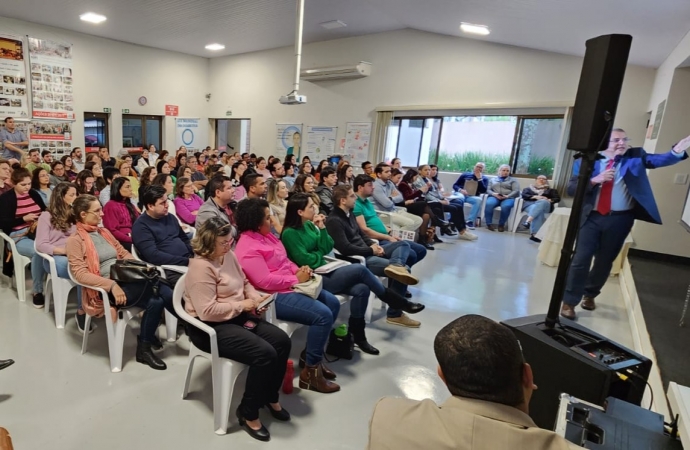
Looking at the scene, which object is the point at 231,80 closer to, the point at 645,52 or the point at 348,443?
the point at 645,52

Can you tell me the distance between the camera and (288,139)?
10141mm

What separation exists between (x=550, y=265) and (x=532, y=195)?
2.25 meters

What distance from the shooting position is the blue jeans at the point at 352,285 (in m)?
2.69

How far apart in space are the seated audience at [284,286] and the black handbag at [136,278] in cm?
53

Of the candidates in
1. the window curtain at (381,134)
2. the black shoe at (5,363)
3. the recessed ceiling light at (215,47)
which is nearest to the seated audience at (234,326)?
the black shoe at (5,363)

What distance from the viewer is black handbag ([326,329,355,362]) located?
2627 mm

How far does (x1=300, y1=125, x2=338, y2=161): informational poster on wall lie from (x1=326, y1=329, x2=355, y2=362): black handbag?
23.5 feet

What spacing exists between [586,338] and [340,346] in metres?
1.41

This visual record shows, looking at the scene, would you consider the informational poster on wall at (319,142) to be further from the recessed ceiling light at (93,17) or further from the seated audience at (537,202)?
the recessed ceiling light at (93,17)

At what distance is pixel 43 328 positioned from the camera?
2770 millimetres

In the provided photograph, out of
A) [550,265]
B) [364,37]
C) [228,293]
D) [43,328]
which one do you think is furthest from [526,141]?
[43,328]

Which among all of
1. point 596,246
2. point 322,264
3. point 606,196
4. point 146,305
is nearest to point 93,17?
point 146,305

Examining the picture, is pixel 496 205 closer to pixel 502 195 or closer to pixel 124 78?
pixel 502 195

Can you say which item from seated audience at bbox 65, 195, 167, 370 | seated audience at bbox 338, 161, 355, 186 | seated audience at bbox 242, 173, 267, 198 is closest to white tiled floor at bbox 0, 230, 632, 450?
seated audience at bbox 65, 195, 167, 370
